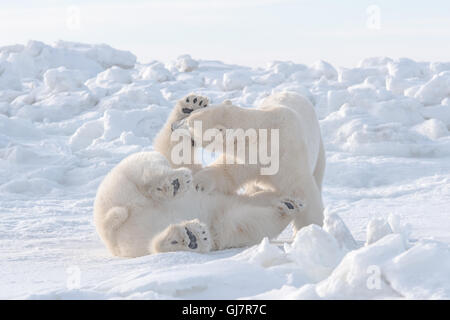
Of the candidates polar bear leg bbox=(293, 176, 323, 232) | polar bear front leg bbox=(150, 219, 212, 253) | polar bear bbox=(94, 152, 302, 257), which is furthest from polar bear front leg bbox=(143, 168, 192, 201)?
polar bear leg bbox=(293, 176, 323, 232)

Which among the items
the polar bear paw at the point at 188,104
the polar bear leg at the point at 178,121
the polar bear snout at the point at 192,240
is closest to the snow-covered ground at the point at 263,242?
the polar bear snout at the point at 192,240

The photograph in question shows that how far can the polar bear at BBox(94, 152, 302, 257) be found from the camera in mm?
2832

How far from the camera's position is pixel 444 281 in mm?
1723

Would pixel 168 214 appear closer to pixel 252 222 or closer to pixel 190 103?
pixel 252 222

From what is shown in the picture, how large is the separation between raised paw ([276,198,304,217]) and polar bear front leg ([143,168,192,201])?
0.55m

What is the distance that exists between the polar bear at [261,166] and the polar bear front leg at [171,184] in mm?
388

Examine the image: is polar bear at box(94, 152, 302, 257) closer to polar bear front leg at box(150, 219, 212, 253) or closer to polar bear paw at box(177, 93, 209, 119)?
polar bear front leg at box(150, 219, 212, 253)

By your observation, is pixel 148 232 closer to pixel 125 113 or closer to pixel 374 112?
pixel 125 113

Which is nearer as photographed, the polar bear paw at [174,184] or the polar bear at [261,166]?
the polar bear paw at [174,184]

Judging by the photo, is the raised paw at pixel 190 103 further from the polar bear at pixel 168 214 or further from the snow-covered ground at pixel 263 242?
the snow-covered ground at pixel 263 242

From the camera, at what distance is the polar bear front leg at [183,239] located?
278cm
